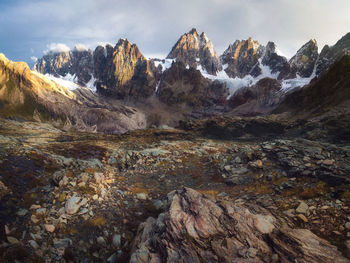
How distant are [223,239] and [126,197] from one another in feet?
20.6

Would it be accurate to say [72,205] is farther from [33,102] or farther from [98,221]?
[33,102]

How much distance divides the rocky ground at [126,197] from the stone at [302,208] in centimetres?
4

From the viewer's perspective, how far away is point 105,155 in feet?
61.0

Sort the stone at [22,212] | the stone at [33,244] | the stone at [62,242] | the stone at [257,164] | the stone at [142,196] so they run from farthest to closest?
the stone at [257,164] → the stone at [142,196] → the stone at [22,212] → the stone at [62,242] → the stone at [33,244]

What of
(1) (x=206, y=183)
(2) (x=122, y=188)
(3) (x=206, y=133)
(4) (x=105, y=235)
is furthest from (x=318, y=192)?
(3) (x=206, y=133)

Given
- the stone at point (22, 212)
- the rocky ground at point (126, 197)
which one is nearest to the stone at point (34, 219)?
the rocky ground at point (126, 197)

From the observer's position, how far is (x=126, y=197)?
10.3 m

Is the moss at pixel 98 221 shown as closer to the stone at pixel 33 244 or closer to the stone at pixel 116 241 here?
the stone at pixel 116 241

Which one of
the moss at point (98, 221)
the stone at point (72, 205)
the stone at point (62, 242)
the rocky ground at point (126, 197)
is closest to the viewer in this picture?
the rocky ground at point (126, 197)

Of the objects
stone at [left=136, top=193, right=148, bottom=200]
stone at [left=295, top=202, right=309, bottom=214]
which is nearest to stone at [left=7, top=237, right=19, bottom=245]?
stone at [left=136, top=193, right=148, bottom=200]

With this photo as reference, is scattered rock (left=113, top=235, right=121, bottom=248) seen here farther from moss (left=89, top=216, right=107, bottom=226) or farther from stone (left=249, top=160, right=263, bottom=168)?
stone (left=249, top=160, right=263, bottom=168)

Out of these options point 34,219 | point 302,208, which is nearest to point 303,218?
point 302,208

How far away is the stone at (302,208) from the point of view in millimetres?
7086

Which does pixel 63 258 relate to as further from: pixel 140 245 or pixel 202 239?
pixel 202 239
